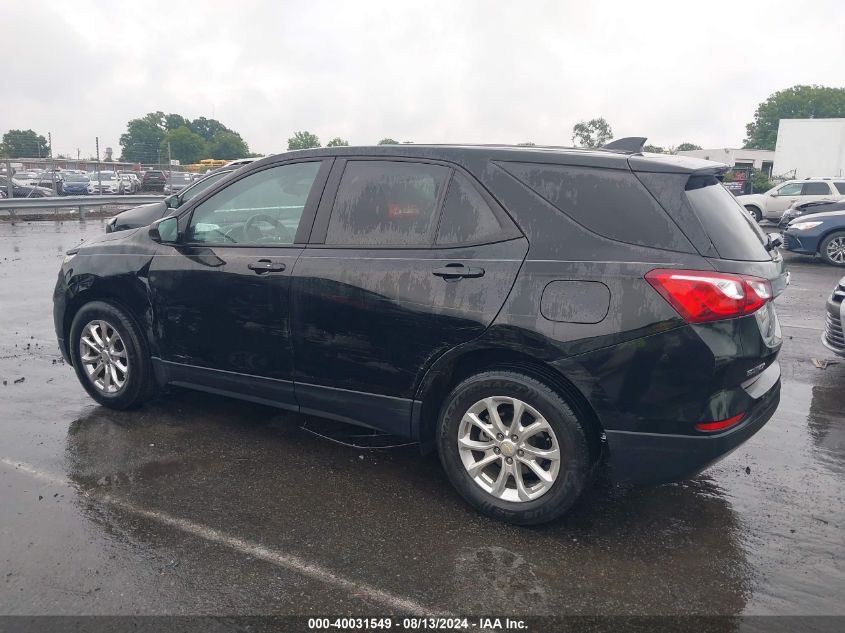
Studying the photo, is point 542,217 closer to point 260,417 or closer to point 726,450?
point 726,450

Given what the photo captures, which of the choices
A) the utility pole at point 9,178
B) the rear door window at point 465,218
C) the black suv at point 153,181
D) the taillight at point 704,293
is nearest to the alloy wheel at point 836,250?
the taillight at point 704,293

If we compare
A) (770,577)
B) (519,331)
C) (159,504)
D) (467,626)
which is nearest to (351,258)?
(519,331)

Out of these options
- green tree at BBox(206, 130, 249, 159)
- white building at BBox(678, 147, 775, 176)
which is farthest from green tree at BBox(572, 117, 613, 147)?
green tree at BBox(206, 130, 249, 159)

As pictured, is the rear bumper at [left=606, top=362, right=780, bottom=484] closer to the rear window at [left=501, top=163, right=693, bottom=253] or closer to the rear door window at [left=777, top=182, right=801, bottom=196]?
the rear window at [left=501, top=163, right=693, bottom=253]

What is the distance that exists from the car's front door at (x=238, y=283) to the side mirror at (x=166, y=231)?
0.05 meters

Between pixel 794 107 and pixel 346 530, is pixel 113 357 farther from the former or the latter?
pixel 794 107

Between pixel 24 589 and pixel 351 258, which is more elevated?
pixel 351 258

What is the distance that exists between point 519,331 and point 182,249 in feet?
7.92

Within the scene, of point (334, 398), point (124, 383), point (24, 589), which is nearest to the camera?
point (24, 589)

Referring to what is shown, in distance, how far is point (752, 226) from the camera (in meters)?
3.65

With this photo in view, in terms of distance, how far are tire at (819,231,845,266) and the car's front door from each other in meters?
13.0

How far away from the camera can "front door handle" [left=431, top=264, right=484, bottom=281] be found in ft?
11.5

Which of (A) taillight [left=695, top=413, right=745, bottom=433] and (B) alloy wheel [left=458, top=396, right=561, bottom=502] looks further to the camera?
(B) alloy wheel [left=458, top=396, right=561, bottom=502]

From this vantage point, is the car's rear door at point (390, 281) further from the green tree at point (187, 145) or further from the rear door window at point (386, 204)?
the green tree at point (187, 145)
